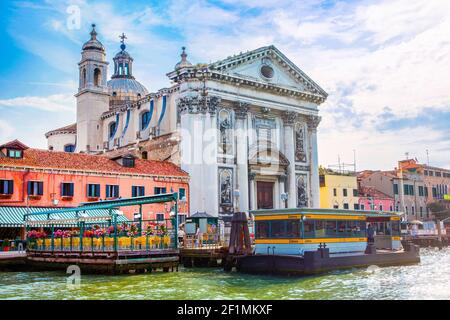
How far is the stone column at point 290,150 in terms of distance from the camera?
42.3 m

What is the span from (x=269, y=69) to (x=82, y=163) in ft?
51.0

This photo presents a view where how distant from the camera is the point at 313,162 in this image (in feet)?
146

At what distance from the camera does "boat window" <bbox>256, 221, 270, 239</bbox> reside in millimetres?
25328

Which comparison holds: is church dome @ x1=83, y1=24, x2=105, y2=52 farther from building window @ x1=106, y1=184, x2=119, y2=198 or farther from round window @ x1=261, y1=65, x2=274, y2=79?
building window @ x1=106, y1=184, x2=119, y2=198

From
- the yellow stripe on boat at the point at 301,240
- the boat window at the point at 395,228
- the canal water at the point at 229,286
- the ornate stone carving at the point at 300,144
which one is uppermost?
the ornate stone carving at the point at 300,144

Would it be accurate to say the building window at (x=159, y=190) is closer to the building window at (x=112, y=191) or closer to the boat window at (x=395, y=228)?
the building window at (x=112, y=191)

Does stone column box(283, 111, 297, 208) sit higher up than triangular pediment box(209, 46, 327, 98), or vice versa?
triangular pediment box(209, 46, 327, 98)

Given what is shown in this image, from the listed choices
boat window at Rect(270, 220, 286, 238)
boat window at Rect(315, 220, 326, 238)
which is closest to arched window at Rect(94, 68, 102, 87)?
boat window at Rect(270, 220, 286, 238)

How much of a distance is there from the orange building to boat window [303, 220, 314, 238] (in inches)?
488

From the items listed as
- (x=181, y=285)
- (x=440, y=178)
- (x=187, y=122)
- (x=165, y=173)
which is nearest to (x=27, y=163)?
(x=165, y=173)

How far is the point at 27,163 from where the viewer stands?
30.5 metres

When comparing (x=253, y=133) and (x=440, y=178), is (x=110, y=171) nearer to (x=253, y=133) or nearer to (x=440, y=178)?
(x=253, y=133)

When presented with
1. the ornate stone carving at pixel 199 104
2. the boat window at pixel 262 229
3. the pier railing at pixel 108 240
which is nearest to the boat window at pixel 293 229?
the boat window at pixel 262 229

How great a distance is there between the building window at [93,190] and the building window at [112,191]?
0.60 metres
